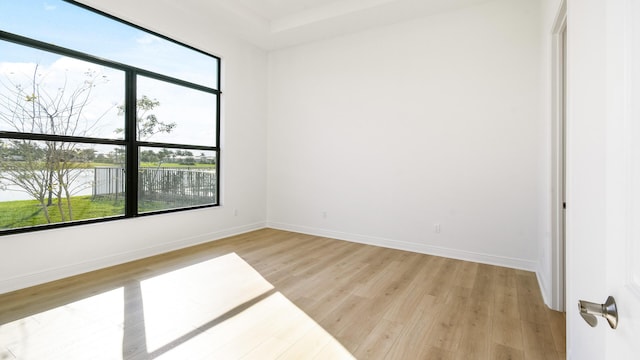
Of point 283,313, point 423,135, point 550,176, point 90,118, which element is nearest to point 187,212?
point 90,118

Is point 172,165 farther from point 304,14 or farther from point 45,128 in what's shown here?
point 304,14

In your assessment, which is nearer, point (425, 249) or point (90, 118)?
point (90, 118)

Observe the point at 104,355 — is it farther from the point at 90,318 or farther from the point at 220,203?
the point at 220,203

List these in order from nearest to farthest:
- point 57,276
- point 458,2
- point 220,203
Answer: point 57,276, point 458,2, point 220,203

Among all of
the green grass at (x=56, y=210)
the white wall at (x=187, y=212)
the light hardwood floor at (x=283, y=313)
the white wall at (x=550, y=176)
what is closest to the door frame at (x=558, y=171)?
the white wall at (x=550, y=176)

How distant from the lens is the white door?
0.54m

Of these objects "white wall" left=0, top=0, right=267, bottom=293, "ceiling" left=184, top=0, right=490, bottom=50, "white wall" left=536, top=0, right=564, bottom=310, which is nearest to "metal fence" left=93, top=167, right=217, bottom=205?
"white wall" left=0, top=0, right=267, bottom=293

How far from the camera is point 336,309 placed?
2453mm

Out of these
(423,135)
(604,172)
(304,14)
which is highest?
(304,14)

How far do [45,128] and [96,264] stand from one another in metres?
1.51

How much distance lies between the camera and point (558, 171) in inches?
97.0

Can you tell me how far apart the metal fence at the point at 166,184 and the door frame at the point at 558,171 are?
430 cm

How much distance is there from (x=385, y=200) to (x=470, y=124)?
4.98 ft

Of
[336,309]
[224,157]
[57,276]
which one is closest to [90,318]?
[57,276]
